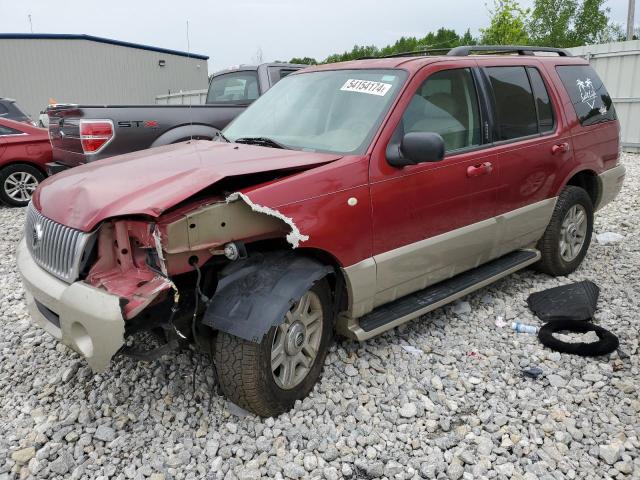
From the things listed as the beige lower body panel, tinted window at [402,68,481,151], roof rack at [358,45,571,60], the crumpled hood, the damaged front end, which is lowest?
the beige lower body panel

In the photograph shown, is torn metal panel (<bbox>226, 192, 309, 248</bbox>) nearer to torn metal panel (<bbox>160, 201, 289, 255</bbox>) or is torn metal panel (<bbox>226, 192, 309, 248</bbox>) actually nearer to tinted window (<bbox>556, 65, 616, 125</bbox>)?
torn metal panel (<bbox>160, 201, 289, 255</bbox>)

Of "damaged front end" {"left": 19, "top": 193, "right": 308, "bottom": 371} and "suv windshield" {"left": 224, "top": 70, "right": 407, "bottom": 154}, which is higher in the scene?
"suv windshield" {"left": 224, "top": 70, "right": 407, "bottom": 154}

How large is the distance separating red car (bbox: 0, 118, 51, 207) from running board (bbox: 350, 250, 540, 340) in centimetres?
732

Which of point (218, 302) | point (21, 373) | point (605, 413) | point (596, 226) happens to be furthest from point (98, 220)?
point (596, 226)

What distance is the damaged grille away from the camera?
271 cm

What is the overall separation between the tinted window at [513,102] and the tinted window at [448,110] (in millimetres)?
282

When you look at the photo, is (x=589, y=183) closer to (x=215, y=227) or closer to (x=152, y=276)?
(x=215, y=227)

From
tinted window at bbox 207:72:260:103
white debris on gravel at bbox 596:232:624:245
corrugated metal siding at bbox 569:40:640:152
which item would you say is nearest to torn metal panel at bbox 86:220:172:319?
white debris on gravel at bbox 596:232:624:245

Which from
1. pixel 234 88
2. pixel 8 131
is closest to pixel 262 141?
pixel 234 88

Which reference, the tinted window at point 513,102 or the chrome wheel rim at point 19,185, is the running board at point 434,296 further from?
the chrome wheel rim at point 19,185

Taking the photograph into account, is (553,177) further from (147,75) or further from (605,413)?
(147,75)

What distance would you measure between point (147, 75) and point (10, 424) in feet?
89.1

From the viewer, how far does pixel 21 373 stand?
11.9ft

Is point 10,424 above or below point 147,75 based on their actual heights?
below
